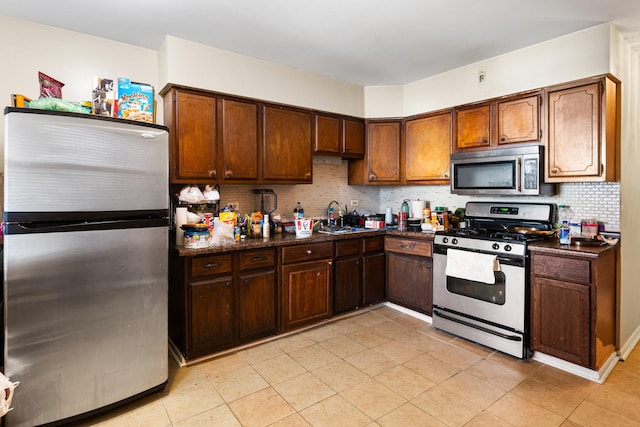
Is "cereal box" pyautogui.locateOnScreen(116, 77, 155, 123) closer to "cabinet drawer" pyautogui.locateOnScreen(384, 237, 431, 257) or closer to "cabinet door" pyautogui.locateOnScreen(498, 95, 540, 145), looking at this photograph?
"cabinet drawer" pyautogui.locateOnScreen(384, 237, 431, 257)

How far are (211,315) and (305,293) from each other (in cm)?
89

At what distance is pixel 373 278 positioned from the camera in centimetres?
374

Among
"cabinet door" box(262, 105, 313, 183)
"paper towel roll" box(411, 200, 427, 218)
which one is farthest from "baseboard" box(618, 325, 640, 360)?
"cabinet door" box(262, 105, 313, 183)

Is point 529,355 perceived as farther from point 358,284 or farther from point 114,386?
point 114,386

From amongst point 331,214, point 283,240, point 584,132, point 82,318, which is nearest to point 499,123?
point 584,132

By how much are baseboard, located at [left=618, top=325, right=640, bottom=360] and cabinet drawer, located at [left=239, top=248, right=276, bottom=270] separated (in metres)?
2.84

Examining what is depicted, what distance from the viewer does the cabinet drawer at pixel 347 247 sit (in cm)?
343

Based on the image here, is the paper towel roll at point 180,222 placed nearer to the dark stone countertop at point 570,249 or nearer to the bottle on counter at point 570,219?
the dark stone countertop at point 570,249

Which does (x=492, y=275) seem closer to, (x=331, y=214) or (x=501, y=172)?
(x=501, y=172)

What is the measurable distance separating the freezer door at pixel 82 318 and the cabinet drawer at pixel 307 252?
112 cm

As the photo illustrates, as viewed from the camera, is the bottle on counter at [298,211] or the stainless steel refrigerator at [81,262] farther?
the bottle on counter at [298,211]

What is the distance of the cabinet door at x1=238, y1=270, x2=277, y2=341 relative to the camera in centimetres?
283

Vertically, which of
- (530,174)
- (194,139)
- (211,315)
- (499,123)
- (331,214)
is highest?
(499,123)

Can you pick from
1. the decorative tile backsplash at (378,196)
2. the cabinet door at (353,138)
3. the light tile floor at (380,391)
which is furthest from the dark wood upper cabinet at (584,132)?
the cabinet door at (353,138)
